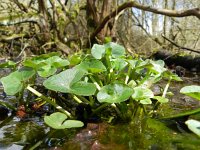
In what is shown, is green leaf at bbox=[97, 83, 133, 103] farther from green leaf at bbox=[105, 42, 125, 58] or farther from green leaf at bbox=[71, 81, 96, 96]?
green leaf at bbox=[105, 42, 125, 58]

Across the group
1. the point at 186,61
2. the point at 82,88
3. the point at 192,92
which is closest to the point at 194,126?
the point at 192,92

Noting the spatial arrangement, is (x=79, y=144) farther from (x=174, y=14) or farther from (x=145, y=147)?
(x=174, y=14)

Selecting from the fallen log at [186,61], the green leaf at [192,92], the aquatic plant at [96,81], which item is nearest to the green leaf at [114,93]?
the aquatic plant at [96,81]

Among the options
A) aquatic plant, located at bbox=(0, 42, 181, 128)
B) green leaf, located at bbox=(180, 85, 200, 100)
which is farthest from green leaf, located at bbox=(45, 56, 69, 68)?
green leaf, located at bbox=(180, 85, 200, 100)

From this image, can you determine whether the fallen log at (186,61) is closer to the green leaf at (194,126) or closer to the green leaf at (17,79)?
the green leaf at (17,79)

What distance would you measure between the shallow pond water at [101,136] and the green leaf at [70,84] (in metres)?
0.10

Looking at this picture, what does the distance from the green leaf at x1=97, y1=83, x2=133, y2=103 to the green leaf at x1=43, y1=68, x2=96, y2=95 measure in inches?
1.3

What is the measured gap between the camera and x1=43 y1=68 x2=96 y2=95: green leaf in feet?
2.32

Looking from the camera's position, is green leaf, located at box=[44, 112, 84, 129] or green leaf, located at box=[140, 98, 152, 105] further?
green leaf, located at box=[140, 98, 152, 105]

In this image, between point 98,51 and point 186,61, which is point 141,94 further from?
point 186,61

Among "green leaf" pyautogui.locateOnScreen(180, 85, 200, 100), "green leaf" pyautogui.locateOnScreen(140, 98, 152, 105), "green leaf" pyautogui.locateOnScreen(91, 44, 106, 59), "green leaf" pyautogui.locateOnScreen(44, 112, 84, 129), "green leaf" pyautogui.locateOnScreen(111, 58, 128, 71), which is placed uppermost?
"green leaf" pyautogui.locateOnScreen(91, 44, 106, 59)

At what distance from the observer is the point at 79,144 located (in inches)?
25.4

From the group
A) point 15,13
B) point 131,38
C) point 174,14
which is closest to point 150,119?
point 174,14

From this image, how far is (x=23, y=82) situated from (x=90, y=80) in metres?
0.19
